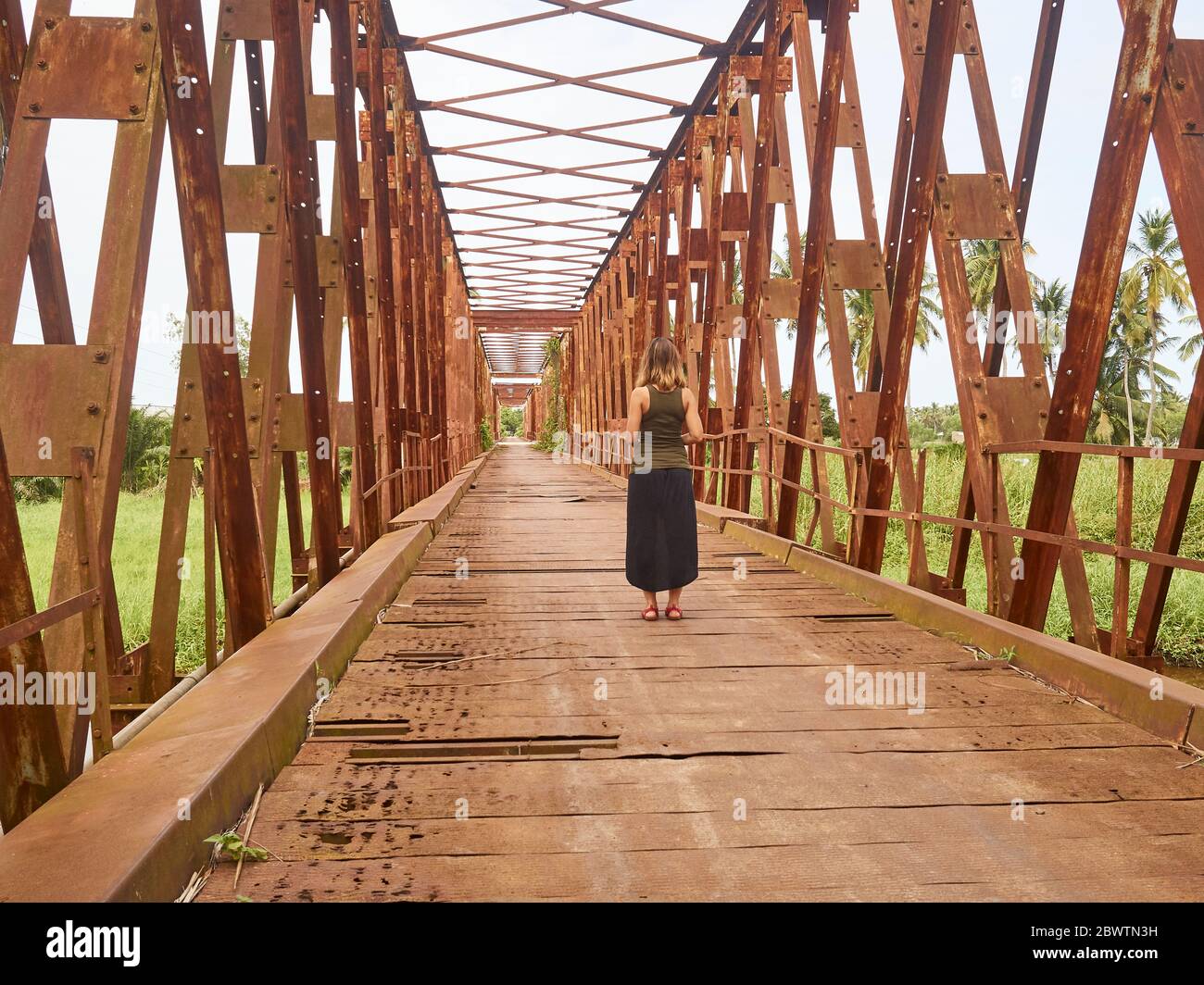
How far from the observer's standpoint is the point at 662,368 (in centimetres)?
506

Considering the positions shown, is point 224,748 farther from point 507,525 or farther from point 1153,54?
point 507,525

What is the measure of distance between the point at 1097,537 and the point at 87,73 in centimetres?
1408

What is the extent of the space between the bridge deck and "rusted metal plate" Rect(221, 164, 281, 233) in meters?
2.12

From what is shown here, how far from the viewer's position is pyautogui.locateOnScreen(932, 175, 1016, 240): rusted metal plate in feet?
16.4

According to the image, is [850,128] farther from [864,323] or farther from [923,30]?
[864,323]

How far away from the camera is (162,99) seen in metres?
2.87

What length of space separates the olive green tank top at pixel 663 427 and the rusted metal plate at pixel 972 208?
5.66ft

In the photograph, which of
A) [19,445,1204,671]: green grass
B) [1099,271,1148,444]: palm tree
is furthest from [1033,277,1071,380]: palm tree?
[19,445,1204,671]: green grass

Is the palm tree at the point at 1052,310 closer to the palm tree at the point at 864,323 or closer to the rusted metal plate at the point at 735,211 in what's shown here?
the palm tree at the point at 864,323

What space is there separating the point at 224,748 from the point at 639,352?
53.4 feet

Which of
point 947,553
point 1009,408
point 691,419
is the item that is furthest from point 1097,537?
point 691,419

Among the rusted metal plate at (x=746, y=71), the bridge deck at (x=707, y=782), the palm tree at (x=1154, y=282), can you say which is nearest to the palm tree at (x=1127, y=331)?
the palm tree at (x=1154, y=282)

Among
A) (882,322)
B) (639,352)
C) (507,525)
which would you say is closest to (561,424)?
(639,352)

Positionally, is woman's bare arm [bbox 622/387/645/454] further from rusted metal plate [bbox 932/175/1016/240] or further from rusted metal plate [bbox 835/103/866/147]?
rusted metal plate [bbox 835/103/866/147]
